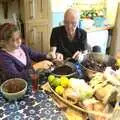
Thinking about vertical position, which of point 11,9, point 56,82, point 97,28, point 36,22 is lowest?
point 56,82

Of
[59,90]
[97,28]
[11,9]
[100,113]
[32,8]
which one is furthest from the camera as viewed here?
[97,28]

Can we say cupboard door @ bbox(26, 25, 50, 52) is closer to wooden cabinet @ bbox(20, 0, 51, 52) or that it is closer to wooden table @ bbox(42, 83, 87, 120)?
wooden cabinet @ bbox(20, 0, 51, 52)

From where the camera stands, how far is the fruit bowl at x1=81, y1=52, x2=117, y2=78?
1.45 metres

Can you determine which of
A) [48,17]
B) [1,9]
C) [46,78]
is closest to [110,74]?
[46,78]

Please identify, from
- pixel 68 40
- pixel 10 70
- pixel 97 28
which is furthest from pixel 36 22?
pixel 10 70

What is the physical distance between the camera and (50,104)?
1.19 metres

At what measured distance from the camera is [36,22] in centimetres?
289

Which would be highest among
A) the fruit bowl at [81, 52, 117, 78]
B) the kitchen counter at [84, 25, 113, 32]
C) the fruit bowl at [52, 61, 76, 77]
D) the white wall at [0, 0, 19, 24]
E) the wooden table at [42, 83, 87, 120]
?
the white wall at [0, 0, 19, 24]

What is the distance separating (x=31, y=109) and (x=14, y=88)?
0.21m

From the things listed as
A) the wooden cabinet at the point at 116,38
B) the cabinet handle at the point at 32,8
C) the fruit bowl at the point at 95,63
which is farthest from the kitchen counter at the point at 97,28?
the fruit bowl at the point at 95,63

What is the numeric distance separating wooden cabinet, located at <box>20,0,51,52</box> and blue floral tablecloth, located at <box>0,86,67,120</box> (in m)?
1.75

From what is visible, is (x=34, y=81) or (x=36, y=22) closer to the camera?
(x=34, y=81)

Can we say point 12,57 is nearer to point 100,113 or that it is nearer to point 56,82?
point 56,82

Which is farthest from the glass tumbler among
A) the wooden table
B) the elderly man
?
the elderly man
